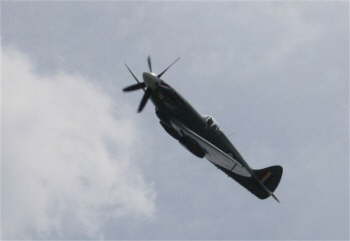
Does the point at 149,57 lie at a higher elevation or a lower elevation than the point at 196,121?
higher

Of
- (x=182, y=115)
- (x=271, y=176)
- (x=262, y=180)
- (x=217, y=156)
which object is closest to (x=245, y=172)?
(x=262, y=180)

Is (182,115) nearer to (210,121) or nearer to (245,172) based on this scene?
(210,121)

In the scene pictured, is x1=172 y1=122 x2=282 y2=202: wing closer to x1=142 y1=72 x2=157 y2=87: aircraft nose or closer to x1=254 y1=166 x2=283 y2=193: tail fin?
x1=254 y1=166 x2=283 y2=193: tail fin

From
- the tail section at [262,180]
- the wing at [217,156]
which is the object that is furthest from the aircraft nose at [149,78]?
the tail section at [262,180]

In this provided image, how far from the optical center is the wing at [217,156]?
46.4 meters

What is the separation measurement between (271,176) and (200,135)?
807cm

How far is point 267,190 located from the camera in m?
49.3

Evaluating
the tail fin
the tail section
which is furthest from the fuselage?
the tail fin

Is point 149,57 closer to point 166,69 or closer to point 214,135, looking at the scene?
point 166,69

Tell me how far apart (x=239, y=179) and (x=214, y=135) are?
5059 millimetres

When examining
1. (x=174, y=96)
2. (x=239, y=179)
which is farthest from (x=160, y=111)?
(x=239, y=179)

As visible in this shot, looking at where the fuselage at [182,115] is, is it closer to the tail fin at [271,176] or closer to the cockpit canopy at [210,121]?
the cockpit canopy at [210,121]

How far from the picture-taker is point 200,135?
47094 millimetres

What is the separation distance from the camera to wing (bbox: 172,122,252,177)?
46438 millimetres
